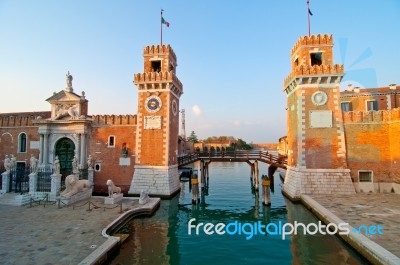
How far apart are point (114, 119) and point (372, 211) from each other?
21.8 metres

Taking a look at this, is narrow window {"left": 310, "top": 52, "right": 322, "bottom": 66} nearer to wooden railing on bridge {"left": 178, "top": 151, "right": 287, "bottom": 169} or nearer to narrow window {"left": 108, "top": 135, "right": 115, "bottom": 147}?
wooden railing on bridge {"left": 178, "top": 151, "right": 287, "bottom": 169}

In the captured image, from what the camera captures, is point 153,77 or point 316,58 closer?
point 316,58

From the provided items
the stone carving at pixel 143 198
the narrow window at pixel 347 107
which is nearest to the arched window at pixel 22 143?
the stone carving at pixel 143 198

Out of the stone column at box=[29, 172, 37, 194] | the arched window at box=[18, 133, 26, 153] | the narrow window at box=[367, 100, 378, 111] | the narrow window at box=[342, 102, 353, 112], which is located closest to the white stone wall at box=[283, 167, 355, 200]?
the narrow window at box=[342, 102, 353, 112]

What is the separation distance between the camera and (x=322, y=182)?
19812 mm

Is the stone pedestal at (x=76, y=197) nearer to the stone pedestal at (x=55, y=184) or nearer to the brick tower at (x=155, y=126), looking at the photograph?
the stone pedestal at (x=55, y=184)

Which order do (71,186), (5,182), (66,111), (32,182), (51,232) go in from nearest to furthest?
(51,232) < (71,186) < (32,182) < (5,182) < (66,111)

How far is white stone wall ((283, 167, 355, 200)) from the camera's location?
19.6m

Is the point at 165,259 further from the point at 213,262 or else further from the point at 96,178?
the point at 96,178

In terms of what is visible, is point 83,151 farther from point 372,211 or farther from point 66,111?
point 372,211

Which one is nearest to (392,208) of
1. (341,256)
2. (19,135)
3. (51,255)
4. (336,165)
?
(336,165)

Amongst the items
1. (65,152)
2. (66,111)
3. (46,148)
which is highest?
(66,111)

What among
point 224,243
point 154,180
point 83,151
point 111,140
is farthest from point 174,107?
point 224,243

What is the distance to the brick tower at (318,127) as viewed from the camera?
1988cm
